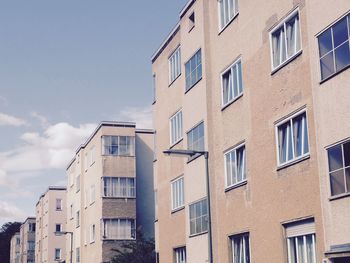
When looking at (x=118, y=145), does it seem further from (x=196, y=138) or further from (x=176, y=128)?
(x=196, y=138)

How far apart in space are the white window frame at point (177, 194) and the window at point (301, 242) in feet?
33.3

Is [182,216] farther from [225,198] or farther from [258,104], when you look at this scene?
[258,104]

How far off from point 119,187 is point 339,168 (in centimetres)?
3263

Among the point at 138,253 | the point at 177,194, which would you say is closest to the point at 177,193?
the point at 177,194

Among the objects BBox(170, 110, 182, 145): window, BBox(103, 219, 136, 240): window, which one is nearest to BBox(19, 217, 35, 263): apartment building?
BBox(103, 219, 136, 240): window

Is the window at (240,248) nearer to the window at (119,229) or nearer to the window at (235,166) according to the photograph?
the window at (235,166)

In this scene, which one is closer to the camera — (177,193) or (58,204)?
(177,193)

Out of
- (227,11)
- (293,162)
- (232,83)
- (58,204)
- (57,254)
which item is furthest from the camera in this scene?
(58,204)

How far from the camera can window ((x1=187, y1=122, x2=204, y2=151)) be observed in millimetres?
25672

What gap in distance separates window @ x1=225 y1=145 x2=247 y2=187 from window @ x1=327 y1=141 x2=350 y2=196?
18.2ft

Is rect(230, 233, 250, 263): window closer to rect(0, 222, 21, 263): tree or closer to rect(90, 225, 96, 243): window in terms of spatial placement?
rect(90, 225, 96, 243): window

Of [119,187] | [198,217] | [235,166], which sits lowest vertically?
[198,217]

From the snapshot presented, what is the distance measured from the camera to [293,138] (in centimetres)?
1875

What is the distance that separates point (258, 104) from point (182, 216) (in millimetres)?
9175
